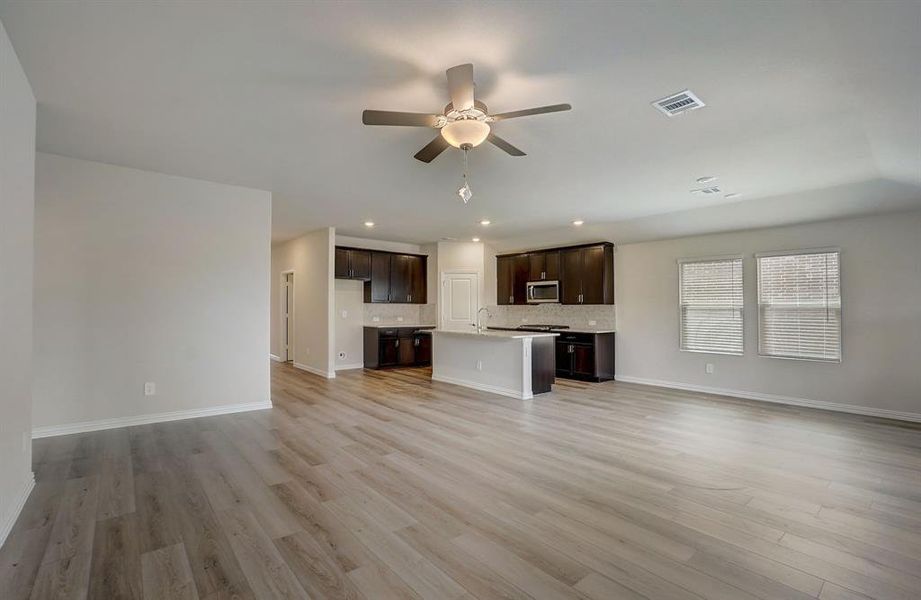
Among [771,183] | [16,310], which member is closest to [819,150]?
[771,183]

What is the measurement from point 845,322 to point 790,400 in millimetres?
1210

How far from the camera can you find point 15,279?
246cm

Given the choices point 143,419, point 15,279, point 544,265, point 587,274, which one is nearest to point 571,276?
point 587,274

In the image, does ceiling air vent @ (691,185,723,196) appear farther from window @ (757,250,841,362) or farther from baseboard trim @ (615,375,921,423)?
baseboard trim @ (615,375,921,423)

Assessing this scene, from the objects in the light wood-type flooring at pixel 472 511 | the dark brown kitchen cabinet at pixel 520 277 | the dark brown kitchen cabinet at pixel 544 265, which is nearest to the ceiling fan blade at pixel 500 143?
the light wood-type flooring at pixel 472 511

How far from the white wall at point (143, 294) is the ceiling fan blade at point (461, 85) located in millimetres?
3580

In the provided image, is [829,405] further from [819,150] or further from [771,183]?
[819,150]

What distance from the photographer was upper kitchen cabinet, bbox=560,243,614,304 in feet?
24.3

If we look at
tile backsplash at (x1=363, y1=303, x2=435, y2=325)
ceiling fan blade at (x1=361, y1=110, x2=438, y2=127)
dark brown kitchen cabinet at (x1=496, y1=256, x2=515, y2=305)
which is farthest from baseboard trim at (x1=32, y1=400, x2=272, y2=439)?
dark brown kitchen cabinet at (x1=496, y1=256, x2=515, y2=305)

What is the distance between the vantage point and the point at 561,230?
289 inches

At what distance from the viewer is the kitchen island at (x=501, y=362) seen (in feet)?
19.2

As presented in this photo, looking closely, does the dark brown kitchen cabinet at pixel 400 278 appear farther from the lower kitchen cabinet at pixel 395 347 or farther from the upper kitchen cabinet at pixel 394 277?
the lower kitchen cabinet at pixel 395 347

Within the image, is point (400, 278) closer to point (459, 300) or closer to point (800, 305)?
point (459, 300)

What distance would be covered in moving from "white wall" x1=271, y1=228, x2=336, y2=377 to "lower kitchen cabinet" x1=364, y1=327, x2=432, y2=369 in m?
1.14
